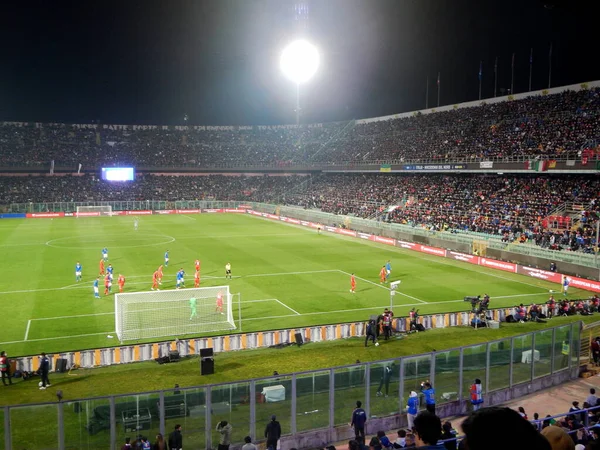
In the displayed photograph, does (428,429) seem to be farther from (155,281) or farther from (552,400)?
(155,281)

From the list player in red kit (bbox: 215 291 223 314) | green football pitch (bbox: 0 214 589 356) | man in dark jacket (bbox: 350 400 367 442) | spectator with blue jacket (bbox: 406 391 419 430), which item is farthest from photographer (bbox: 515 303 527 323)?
man in dark jacket (bbox: 350 400 367 442)

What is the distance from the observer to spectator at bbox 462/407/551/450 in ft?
9.32

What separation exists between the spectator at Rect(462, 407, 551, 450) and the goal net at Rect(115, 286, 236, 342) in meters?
22.6

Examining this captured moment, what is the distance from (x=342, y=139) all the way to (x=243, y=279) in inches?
2706

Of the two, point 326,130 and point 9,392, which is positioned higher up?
point 326,130

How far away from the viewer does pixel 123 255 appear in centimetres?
4666

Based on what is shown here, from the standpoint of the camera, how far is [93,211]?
3435 inches

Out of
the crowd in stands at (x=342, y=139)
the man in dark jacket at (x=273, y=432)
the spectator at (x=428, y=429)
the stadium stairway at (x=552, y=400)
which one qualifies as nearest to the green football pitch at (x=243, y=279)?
the stadium stairway at (x=552, y=400)

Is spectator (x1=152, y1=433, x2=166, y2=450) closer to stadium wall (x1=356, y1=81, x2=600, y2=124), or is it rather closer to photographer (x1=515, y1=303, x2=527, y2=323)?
photographer (x1=515, y1=303, x2=527, y2=323)

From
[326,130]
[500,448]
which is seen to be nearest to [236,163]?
[326,130]

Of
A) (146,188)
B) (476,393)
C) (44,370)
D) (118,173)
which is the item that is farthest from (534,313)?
(146,188)

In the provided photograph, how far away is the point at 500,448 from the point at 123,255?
153 ft

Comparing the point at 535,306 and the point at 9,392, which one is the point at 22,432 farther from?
the point at 535,306

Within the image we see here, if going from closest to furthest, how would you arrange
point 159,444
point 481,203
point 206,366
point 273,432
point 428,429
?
point 428,429, point 159,444, point 273,432, point 206,366, point 481,203
